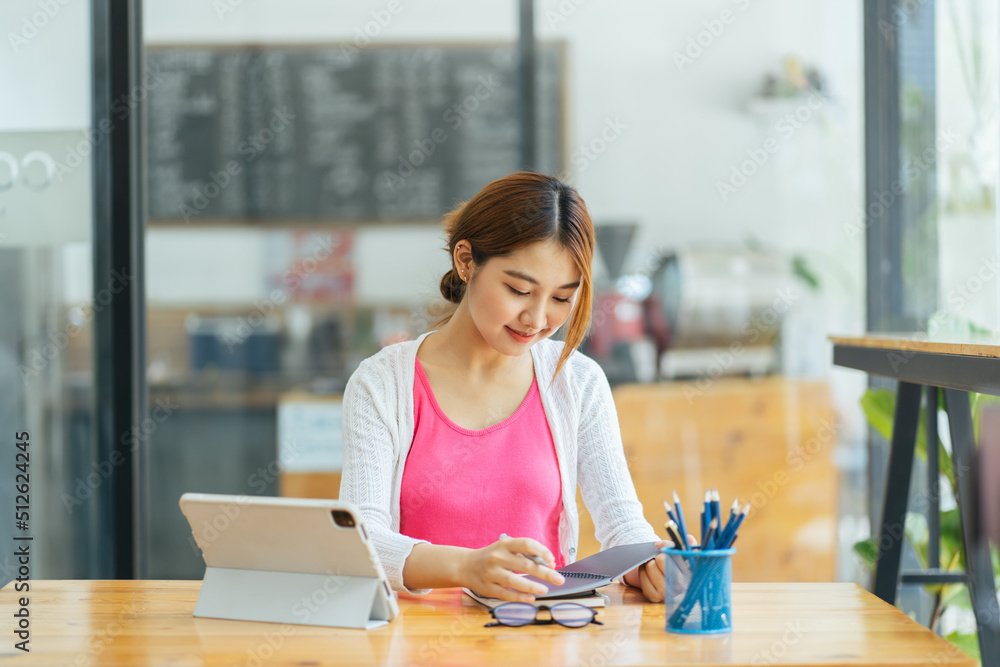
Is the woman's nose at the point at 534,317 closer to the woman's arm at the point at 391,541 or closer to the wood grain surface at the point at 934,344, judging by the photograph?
the woman's arm at the point at 391,541

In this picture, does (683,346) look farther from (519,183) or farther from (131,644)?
(131,644)

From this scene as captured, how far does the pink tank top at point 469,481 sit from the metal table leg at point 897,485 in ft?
2.56

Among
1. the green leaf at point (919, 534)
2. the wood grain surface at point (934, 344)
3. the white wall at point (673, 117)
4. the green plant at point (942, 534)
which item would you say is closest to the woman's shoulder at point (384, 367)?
the wood grain surface at point (934, 344)

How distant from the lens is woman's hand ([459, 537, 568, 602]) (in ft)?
4.01

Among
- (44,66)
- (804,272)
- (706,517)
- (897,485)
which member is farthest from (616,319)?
(706,517)

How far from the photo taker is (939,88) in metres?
2.63

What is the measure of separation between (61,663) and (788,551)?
251 centimetres

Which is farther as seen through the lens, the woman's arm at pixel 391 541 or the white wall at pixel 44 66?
the white wall at pixel 44 66

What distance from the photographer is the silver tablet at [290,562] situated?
3.75ft

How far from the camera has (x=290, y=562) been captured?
1200 mm

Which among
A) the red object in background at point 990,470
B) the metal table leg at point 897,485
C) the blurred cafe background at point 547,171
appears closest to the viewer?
the metal table leg at point 897,485

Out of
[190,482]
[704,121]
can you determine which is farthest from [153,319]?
[704,121]

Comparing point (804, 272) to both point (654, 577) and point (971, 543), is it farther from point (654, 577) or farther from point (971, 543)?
point (654, 577)

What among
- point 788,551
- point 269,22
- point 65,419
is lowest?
point 788,551
